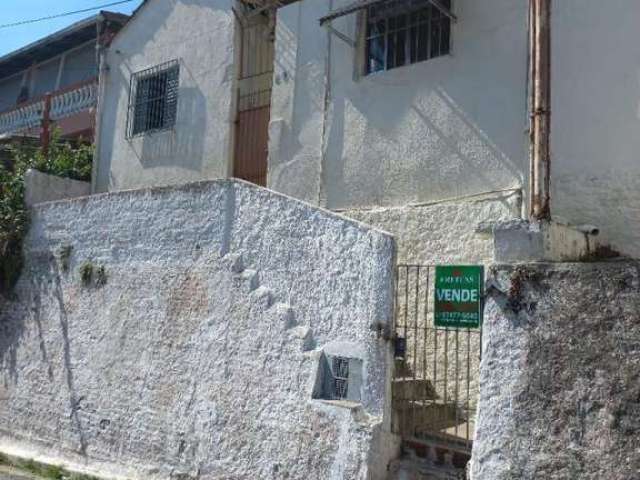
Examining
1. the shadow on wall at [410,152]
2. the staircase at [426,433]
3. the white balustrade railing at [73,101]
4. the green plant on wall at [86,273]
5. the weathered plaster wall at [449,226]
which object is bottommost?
the staircase at [426,433]

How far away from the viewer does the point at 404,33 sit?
10.2 meters

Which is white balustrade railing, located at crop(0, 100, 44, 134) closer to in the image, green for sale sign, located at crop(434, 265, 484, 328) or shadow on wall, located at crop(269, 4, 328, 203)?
shadow on wall, located at crop(269, 4, 328, 203)

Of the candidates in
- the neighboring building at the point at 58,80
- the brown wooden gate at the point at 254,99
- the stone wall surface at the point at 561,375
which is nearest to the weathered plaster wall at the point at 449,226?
the stone wall surface at the point at 561,375

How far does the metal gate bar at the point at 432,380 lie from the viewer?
6992 millimetres

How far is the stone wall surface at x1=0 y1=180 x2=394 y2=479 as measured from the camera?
7215 millimetres

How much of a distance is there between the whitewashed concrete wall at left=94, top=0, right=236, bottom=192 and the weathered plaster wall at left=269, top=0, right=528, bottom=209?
1406mm

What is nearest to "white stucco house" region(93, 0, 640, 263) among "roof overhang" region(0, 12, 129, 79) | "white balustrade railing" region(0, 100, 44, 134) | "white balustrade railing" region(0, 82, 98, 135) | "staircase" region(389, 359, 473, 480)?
"staircase" region(389, 359, 473, 480)

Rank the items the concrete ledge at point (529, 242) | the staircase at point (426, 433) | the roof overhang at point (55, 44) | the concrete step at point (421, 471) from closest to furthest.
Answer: the concrete ledge at point (529, 242) → the concrete step at point (421, 471) → the staircase at point (426, 433) → the roof overhang at point (55, 44)

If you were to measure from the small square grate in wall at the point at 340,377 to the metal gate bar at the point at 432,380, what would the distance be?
45cm

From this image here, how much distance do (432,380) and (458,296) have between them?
1.63 m

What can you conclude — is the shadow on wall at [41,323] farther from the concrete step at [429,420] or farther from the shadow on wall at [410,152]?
the concrete step at [429,420]

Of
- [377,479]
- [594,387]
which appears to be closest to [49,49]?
[377,479]

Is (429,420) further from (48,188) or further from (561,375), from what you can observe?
(48,188)

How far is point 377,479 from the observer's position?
671cm
